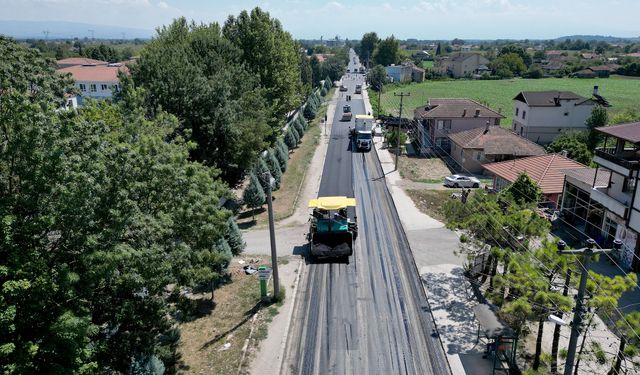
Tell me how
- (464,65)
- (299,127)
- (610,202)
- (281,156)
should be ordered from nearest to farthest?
1. (610,202)
2. (281,156)
3. (299,127)
4. (464,65)

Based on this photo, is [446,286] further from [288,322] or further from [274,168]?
[274,168]

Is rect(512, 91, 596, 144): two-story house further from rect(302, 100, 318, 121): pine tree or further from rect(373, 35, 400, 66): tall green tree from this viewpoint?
rect(373, 35, 400, 66): tall green tree

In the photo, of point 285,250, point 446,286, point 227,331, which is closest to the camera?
point 227,331

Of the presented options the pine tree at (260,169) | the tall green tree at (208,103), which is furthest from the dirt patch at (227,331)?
the tall green tree at (208,103)

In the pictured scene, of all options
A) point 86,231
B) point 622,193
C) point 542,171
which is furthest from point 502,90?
point 86,231

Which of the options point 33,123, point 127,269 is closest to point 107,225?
point 127,269

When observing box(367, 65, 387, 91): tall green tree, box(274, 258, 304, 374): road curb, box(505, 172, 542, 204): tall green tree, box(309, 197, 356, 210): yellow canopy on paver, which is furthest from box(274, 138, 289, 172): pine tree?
box(367, 65, 387, 91): tall green tree

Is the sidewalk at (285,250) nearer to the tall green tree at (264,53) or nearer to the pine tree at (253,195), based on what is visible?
the pine tree at (253,195)
